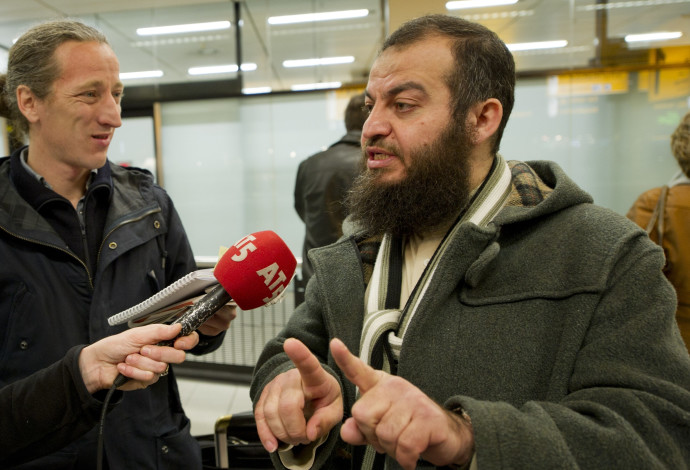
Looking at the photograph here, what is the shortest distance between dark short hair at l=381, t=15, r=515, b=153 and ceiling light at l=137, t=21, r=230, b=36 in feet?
14.7

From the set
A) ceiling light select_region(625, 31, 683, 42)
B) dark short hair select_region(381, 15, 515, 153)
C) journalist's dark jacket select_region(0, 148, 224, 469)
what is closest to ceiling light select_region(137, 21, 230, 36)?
ceiling light select_region(625, 31, 683, 42)

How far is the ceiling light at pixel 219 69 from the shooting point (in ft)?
16.3

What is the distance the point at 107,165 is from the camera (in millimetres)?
1448

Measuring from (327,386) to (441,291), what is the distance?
0.89 feet

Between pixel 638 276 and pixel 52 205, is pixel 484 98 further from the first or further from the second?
pixel 52 205

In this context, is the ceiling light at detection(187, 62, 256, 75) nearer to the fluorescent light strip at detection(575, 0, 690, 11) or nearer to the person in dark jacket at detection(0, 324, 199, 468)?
the fluorescent light strip at detection(575, 0, 690, 11)

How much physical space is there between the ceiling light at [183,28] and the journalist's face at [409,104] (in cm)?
452

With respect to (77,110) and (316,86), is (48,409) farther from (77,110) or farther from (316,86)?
(316,86)

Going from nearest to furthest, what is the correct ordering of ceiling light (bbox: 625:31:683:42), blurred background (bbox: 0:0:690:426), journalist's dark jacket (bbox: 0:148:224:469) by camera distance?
journalist's dark jacket (bbox: 0:148:224:469) → ceiling light (bbox: 625:31:683:42) → blurred background (bbox: 0:0:690:426)

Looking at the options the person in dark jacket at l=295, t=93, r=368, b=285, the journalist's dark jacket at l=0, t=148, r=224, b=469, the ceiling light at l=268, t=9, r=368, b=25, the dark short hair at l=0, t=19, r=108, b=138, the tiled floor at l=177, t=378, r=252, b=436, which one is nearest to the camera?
the journalist's dark jacket at l=0, t=148, r=224, b=469

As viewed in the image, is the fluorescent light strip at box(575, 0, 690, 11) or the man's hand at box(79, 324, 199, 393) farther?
the fluorescent light strip at box(575, 0, 690, 11)

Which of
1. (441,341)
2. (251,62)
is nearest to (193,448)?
(441,341)

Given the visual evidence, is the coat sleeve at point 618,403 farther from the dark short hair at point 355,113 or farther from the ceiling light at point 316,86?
the ceiling light at point 316,86

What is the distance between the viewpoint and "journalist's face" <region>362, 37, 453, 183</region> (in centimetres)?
107
